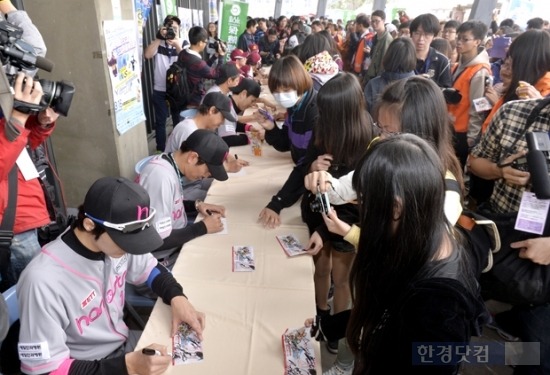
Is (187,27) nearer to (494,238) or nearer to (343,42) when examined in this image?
(343,42)

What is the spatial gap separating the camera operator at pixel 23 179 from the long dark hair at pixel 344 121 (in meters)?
1.27

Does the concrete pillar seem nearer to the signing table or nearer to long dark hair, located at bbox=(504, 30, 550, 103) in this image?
long dark hair, located at bbox=(504, 30, 550, 103)

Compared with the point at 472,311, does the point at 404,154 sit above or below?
above

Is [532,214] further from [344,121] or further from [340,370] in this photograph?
[340,370]

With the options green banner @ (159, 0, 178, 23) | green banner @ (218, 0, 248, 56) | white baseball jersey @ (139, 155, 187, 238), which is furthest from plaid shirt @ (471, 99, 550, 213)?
green banner @ (218, 0, 248, 56)

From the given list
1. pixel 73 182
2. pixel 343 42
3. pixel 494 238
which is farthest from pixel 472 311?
pixel 343 42

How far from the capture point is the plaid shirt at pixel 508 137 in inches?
62.1

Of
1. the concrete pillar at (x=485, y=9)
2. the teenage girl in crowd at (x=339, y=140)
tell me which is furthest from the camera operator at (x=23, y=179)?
the concrete pillar at (x=485, y=9)

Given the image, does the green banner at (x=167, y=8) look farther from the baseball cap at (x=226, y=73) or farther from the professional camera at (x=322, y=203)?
the professional camera at (x=322, y=203)

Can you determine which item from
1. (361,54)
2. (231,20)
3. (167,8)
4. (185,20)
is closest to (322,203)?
(167,8)

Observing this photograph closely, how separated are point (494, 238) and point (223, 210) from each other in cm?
136

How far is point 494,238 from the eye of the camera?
1.34 meters

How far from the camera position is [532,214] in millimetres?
1440

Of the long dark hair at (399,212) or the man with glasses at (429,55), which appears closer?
the long dark hair at (399,212)
